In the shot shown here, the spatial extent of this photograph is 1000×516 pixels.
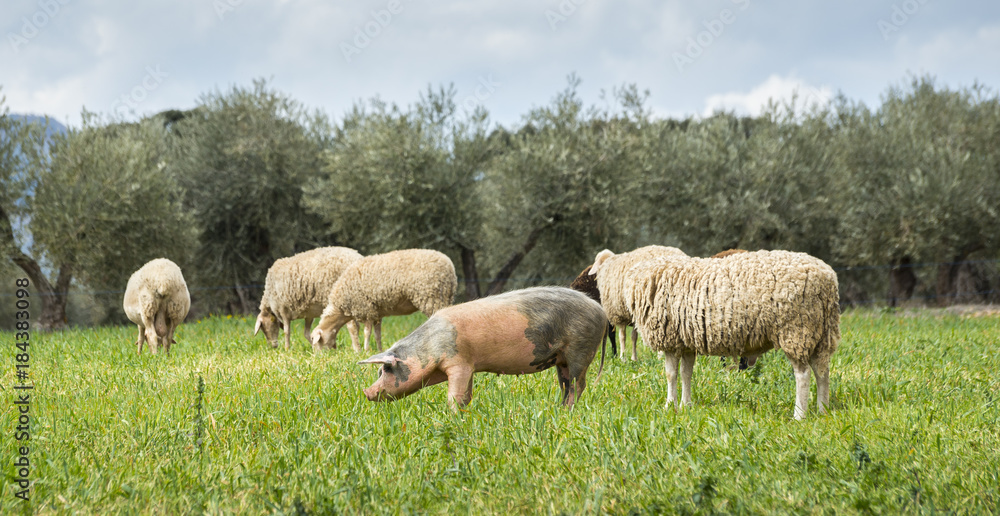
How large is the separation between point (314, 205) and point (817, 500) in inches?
701

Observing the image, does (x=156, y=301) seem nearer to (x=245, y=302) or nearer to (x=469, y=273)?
(x=469, y=273)

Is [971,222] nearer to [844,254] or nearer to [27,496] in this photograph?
[844,254]

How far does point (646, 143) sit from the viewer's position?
65.5 ft

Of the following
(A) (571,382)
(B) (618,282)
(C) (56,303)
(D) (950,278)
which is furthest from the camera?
(D) (950,278)

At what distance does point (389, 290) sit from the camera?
10438mm

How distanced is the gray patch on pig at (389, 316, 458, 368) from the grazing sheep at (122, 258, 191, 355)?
6069 mm

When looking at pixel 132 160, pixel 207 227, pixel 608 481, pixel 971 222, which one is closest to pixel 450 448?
pixel 608 481

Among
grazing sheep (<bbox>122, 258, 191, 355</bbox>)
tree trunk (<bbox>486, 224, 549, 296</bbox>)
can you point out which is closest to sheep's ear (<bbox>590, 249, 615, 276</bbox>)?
grazing sheep (<bbox>122, 258, 191, 355</bbox>)

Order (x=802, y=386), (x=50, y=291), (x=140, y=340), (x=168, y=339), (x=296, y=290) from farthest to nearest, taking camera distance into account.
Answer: (x=50, y=291) → (x=296, y=290) → (x=168, y=339) → (x=140, y=340) → (x=802, y=386)

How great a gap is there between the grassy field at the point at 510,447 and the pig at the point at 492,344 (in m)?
0.26

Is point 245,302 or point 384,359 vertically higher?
point 384,359

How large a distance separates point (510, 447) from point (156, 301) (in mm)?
7677

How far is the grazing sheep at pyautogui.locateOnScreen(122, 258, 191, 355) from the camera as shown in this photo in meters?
9.69

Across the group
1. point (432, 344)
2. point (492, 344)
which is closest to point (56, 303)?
point (432, 344)
